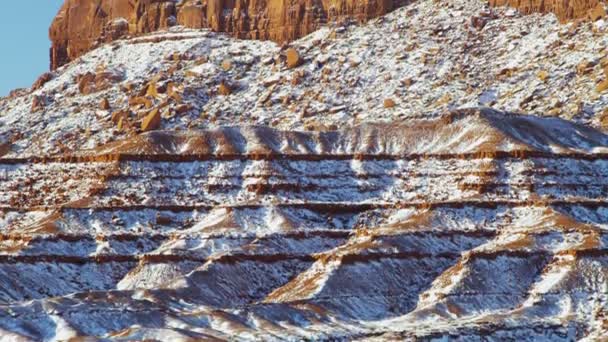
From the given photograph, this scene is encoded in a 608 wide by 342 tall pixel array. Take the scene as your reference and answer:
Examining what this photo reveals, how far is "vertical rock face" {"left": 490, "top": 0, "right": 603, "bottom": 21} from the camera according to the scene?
16275cm

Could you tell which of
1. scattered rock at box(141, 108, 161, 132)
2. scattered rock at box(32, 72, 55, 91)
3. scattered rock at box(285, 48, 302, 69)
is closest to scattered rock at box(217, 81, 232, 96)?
scattered rock at box(285, 48, 302, 69)

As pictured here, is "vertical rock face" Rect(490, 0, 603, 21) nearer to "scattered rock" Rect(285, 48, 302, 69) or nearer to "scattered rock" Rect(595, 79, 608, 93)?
"scattered rock" Rect(595, 79, 608, 93)

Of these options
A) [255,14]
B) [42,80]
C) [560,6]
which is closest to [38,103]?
[42,80]

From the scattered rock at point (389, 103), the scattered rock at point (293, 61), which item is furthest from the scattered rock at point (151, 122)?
the scattered rock at point (389, 103)

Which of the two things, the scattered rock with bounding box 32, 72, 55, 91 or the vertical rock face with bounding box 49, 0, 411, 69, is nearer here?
the vertical rock face with bounding box 49, 0, 411, 69

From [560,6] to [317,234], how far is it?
65.6 m

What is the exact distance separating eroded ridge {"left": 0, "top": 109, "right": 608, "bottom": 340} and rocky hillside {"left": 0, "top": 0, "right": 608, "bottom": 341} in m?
0.21

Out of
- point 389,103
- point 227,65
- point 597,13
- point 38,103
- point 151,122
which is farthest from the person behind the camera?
point 38,103

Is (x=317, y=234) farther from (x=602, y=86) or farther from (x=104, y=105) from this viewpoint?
(x=104, y=105)

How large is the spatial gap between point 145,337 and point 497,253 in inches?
1280

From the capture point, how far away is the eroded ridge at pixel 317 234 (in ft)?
301

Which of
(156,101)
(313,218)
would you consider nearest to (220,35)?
(156,101)

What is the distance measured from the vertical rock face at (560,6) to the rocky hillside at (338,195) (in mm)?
1173

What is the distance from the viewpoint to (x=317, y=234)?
4414 inches
